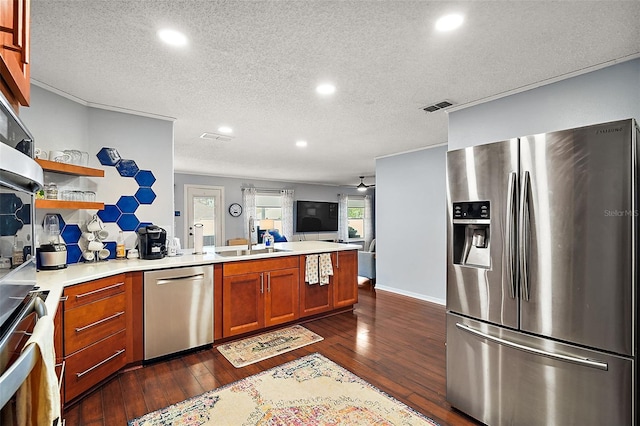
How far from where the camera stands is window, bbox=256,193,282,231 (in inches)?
339

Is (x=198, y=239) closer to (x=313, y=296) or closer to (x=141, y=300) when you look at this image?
(x=141, y=300)

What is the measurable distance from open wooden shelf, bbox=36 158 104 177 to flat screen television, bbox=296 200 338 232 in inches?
255

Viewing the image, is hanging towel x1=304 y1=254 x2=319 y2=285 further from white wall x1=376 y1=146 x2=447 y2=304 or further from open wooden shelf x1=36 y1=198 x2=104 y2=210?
open wooden shelf x1=36 y1=198 x2=104 y2=210

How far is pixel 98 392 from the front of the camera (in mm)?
2285

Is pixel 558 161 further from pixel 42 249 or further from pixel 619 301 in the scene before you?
pixel 42 249

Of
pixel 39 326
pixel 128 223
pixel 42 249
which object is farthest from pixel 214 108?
pixel 39 326

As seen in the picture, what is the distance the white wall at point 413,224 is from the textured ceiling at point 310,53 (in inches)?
58.9

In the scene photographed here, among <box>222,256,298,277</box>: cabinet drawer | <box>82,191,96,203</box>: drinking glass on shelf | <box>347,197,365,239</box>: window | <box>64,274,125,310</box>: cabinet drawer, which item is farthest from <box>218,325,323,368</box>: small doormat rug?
<box>347,197,365,239</box>: window

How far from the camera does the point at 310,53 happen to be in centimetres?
208

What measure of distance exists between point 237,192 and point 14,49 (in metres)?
7.44

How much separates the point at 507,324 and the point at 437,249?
2.97 metres

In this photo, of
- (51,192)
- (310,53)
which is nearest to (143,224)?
(51,192)

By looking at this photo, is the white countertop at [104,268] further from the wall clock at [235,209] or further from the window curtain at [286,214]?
the window curtain at [286,214]

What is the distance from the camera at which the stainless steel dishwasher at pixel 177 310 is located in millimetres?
2701
